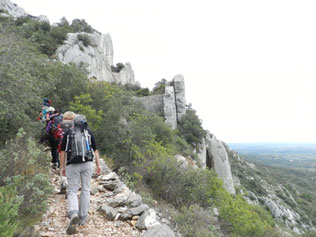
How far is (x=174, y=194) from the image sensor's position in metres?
7.82

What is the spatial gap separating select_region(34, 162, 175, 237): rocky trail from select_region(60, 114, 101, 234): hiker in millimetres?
306

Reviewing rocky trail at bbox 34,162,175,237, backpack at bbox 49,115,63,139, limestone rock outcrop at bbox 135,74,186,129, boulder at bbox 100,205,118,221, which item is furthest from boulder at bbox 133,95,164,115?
boulder at bbox 100,205,118,221

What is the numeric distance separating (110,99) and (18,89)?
5.87 meters

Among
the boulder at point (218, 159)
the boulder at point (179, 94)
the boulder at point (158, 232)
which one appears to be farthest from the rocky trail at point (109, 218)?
the boulder at point (218, 159)

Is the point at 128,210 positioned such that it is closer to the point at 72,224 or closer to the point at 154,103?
the point at 72,224

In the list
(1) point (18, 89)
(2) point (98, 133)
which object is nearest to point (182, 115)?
(2) point (98, 133)

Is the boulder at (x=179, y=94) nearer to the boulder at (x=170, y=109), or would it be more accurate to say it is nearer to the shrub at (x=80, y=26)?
the boulder at (x=170, y=109)

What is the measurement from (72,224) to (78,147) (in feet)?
3.87

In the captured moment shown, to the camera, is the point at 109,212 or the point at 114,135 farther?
the point at 114,135

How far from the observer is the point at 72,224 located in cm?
290

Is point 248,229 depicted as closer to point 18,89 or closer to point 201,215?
point 201,215

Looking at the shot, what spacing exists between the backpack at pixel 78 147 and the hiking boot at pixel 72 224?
832mm

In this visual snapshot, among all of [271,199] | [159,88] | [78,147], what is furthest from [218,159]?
[78,147]

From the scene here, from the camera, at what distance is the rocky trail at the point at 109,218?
3.08m
